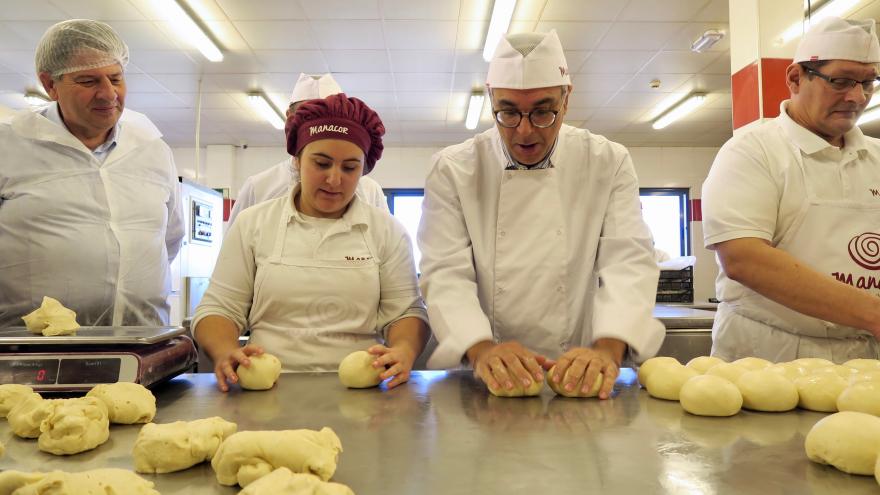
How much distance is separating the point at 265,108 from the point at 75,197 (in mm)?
5075

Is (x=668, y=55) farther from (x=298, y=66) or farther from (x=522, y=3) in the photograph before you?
(x=298, y=66)

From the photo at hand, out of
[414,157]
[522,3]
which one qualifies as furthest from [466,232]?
[414,157]

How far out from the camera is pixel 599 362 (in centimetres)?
125

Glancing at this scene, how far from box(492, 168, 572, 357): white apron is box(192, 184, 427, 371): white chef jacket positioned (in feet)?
0.89

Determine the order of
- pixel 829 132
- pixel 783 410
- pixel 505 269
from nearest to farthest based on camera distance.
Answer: pixel 783 410
pixel 505 269
pixel 829 132

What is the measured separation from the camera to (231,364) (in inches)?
52.0

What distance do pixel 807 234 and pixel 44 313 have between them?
204 cm

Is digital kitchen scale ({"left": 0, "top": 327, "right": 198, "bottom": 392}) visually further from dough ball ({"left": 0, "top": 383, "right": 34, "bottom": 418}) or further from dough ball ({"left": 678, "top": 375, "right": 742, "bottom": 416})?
dough ball ({"left": 678, "top": 375, "right": 742, "bottom": 416})

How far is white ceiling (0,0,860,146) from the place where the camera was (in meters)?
4.36

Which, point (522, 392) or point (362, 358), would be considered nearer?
point (522, 392)

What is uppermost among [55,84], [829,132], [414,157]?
[414,157]

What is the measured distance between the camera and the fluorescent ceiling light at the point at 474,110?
6.46 meters

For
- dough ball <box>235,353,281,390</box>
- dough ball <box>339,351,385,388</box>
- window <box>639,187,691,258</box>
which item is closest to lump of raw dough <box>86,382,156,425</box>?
dough ball <box>235,353,281,390</box>

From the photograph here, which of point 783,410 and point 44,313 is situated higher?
point 44,313
